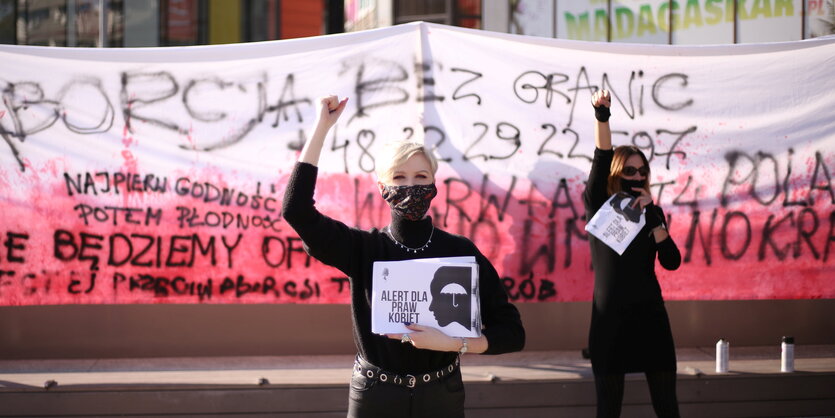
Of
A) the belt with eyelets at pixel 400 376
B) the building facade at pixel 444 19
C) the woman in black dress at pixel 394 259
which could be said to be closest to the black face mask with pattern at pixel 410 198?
the woman in black dress at pixel 394 259

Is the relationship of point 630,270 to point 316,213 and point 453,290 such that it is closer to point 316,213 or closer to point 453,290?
point 453,290

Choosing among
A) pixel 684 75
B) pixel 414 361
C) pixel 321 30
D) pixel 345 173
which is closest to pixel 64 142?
pixel 345 173

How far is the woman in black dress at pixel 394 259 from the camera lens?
2328 mm

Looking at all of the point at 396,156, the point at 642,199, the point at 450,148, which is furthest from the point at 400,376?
the point at 450,148

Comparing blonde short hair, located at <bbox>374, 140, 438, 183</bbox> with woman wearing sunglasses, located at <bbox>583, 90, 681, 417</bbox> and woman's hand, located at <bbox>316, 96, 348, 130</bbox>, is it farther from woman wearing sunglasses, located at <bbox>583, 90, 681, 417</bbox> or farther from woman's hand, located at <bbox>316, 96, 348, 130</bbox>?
woman wearing sunglasses, located at <bbox>583, 90, 681, 417</bbox>

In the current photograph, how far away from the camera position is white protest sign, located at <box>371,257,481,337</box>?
2367 mm

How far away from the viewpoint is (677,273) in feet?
16.2

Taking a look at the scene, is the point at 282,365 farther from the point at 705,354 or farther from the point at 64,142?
the point at 705,354

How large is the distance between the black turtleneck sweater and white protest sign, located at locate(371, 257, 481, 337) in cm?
6

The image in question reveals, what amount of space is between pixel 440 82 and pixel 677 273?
1796 millimetres

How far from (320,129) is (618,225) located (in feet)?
6.48

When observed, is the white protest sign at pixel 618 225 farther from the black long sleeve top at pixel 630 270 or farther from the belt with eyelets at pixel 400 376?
the belt with eyelets at pixel 400 376

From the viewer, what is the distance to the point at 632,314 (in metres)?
3.87

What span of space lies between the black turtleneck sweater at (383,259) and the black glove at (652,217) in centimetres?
161
